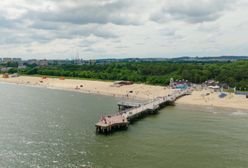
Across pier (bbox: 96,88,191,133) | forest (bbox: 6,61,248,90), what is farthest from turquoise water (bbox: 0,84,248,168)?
forest (bbox: 6,61,248,90)

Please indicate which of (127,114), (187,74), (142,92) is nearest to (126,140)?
(127,114)

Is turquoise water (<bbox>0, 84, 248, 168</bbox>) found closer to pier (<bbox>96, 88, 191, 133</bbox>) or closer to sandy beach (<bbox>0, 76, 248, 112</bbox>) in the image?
pier (<bbox>96, 88, 191, 133</bbox>)

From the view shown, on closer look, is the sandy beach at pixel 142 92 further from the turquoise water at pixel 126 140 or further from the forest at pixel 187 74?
the forest at pixel 187 74

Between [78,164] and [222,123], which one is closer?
[78,164]

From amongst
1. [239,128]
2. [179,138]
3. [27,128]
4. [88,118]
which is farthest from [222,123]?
[27,128]

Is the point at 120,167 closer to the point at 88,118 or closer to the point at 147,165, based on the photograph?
the point at 147,165

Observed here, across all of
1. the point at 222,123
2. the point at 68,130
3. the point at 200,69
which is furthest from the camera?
the point at 200,69
